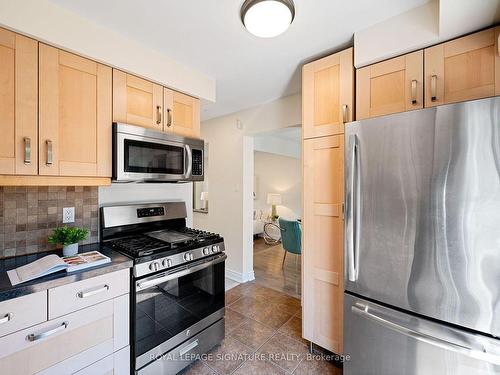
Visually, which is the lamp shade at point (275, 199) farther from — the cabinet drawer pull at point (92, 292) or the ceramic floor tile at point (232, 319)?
the cabinet drawer pull at point (92, 292)

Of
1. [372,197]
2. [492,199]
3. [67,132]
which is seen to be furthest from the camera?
[67,132]

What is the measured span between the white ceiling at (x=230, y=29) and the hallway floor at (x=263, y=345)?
8.04ft

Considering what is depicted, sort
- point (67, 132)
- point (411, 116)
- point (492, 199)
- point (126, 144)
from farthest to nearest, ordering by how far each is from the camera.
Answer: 1. point (126, 144)
2. point (67, 132)
3. point (411, 116)
4. point (492, 199)

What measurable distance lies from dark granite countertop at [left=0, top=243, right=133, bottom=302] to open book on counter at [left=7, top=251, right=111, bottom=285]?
0.02 metres

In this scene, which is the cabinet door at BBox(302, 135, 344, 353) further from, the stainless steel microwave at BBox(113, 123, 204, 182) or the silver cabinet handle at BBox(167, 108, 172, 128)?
the silver cabinet handle at BBox(167, 108, 172, 128)

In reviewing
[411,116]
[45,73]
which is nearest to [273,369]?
[411,116]

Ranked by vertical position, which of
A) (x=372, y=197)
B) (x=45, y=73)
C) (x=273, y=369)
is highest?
(x=45, y=73)

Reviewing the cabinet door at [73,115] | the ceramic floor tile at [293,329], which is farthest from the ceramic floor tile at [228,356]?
the cabinet door at [73,115]

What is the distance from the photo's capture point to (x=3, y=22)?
118 centimetres

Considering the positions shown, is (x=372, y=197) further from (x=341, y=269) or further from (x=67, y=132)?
(x=67, y=132)

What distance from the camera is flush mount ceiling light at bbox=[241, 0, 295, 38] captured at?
4.15 feet

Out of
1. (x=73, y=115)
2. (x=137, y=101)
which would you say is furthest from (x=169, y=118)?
(x=73, y=115)

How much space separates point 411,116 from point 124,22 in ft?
6.02

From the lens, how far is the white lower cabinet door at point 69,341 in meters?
1.02
